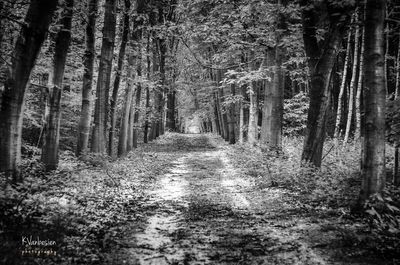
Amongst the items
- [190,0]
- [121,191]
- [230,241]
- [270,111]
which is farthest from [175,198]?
[190,0]

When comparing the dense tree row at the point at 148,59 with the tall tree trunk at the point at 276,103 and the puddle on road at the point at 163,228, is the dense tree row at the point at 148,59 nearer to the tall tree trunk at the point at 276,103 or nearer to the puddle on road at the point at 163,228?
the tall tree trunk at the point at 276,103

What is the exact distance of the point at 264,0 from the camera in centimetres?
1309

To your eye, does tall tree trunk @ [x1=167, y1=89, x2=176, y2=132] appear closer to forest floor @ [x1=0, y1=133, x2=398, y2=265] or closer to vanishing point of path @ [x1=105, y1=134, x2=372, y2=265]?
vanishing point of path @ [x1=105, y1=134, x2=372, y2=265]

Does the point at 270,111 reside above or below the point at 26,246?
above

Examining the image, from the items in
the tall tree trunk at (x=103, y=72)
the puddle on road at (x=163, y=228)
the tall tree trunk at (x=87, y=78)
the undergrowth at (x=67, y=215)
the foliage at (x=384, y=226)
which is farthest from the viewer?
the tall tree trunk at (x=103, y=72)

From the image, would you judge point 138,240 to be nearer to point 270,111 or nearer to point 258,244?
point 258,244

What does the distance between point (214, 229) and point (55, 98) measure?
6939 millimetres

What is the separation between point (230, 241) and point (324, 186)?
4055 mm

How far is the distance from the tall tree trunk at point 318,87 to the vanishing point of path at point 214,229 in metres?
2.06

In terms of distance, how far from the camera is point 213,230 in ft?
20.7

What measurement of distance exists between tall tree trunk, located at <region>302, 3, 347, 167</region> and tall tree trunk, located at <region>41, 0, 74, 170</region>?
763 centimetres

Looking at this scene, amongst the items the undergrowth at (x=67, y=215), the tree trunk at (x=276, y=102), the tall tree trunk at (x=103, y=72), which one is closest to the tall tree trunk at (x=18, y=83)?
the undergrowth at (x=67, y=215)

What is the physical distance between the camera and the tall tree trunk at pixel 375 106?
20.7ft

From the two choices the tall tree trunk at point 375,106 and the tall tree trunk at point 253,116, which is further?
the tall tree trunk at point 253,116
